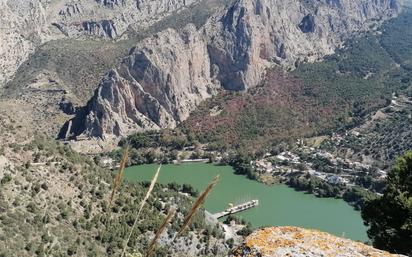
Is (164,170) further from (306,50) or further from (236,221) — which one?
(306,50)

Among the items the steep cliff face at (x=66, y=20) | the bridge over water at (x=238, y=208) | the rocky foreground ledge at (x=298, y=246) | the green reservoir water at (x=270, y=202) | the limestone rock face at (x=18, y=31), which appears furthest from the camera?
the steep cliff face at (x=66, y=20)

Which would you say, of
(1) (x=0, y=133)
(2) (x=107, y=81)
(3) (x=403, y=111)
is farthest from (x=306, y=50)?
(1) (x=0, y=133)

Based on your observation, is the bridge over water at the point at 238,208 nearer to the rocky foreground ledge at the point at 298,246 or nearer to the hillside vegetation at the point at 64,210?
the hillside vegetation at the point at 64,210

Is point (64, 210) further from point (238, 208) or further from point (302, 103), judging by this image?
point (302, 103)

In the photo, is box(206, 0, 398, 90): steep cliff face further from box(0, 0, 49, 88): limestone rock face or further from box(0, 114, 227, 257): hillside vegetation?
box(0, 114, 227, 257): hillside vegetation

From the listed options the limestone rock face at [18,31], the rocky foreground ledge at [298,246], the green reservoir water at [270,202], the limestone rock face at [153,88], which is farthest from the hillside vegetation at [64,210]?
the limestone rock face at [18,31]

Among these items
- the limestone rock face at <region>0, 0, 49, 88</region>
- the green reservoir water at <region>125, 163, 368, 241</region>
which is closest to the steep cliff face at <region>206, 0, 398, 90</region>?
the green reservoir water at <region>125, 163, 368, 241</region>

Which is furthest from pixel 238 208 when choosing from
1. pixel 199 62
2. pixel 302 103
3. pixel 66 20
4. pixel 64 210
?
pixel 66 20
